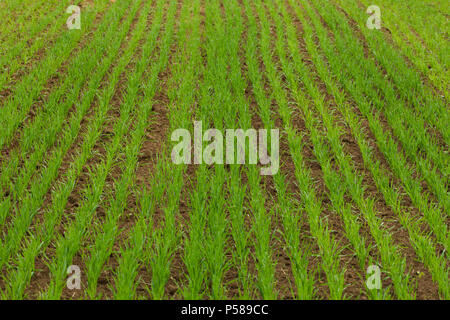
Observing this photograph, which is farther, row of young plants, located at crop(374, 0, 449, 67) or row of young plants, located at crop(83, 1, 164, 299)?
row of young plants, located at crop(374, 0, 449, 67)

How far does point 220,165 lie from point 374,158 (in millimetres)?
1478

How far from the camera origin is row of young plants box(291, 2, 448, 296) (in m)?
2.58

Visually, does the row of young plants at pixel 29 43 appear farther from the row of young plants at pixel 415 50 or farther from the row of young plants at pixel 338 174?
the row of young plants at pixel 415 50

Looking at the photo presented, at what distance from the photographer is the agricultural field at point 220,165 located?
8.20 feet

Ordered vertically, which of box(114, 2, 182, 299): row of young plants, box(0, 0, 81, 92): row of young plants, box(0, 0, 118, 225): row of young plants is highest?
box(0, 0, 81, 92): row of young plants

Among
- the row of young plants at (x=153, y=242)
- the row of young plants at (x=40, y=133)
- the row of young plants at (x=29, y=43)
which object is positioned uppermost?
the row of young plants at (x=29, y=43)

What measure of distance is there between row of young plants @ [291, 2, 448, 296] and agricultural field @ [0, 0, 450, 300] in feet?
0.06

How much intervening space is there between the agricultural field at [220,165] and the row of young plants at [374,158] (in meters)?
0.02

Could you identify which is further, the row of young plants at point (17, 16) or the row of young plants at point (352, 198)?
the row of young plants at point (17, 16)

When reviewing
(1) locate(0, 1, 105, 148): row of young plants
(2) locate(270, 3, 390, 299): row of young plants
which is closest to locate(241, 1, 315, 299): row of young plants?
(2) locate(270, 3, 390, 299): row of young plants

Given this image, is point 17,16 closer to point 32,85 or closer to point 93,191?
point 32,85

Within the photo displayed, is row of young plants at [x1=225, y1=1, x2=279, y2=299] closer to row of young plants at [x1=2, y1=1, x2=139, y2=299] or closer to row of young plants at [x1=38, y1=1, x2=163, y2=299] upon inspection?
row of young plants at [x1=38, y1=1, x2=163, y2=299]

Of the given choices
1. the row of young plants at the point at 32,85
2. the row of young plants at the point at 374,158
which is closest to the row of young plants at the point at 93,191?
the row of young plants at the point at 32,85

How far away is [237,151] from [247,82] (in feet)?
6.17
